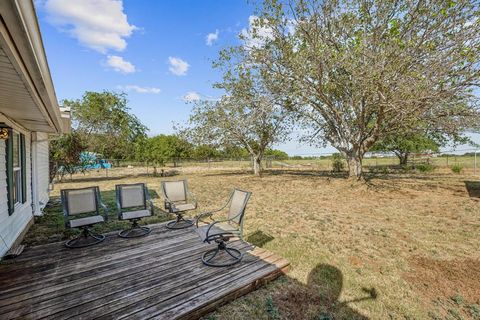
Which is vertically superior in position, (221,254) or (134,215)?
(134,215)

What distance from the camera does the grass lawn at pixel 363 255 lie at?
2801 millimetres

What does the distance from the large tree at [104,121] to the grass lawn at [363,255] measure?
9.63m

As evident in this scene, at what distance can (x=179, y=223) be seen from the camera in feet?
18.5

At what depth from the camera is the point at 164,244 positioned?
4.32 meters

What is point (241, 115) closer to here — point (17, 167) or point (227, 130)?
point (227, 130)

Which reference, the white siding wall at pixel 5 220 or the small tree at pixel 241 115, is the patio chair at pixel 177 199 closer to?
the white siding wall at pixel 5 220

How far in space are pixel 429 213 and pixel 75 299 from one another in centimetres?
828

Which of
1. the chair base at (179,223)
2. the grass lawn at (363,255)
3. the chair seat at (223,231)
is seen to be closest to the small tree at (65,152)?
the grass lawn at (363,255)

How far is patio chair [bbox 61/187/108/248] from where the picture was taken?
4.31 metres

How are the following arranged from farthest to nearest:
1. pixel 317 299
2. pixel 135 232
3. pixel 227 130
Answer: pixel 227 130 → pixel 135 232 → pixel 317 299

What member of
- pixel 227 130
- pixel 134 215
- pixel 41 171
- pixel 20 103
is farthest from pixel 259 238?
pixel 227 130

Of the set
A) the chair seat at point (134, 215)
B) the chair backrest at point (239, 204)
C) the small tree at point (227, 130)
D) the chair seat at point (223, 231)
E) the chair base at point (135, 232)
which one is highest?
the small tree at point (227, 130)

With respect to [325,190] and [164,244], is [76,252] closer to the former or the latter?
[164,244]

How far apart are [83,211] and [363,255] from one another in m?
5.19
